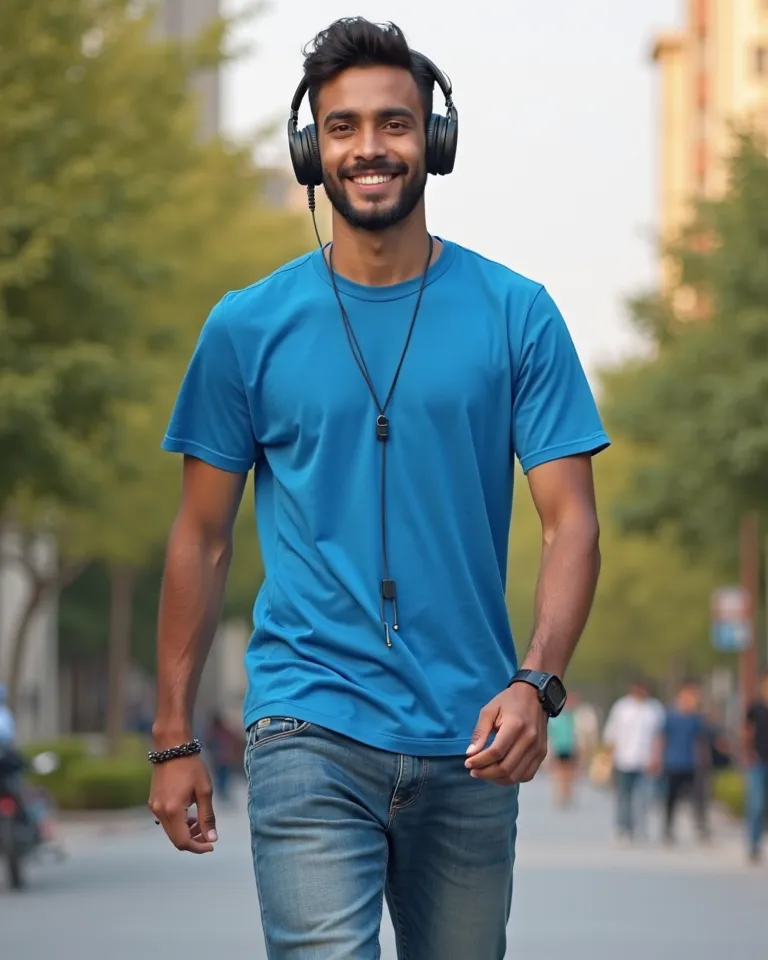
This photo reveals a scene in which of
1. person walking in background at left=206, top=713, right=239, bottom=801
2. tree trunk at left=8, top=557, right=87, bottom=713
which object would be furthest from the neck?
person walking in background at left=206, top=713, right=239, bottom=801

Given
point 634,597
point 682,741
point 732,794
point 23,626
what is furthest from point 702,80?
point 682,741

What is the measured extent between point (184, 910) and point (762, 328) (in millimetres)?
10666

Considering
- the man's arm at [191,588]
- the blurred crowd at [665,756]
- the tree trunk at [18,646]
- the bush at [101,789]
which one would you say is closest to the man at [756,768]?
the blurred crowd at [665,756]

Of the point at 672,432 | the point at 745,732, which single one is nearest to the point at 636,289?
the point at 672,432

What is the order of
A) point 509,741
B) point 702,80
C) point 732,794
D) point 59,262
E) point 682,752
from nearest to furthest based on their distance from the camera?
point 509,741, point 59,262, point 682,752, point 732,794, point 702,80

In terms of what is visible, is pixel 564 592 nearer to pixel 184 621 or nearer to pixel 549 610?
pixel 549 610

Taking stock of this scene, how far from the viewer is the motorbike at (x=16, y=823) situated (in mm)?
18250

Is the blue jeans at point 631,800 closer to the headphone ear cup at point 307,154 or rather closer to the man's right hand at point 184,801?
the headphone ear cup at point 307,154

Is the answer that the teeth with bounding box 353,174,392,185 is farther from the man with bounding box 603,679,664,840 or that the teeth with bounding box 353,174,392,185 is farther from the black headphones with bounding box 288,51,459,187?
the man with bounding box 603,679,664,840

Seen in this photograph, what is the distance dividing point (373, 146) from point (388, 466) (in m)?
0.52

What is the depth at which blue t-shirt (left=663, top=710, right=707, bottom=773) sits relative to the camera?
26.1m

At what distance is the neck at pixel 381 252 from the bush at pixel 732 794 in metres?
27.4

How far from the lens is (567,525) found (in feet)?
13.6

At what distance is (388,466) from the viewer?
4.14 meters
